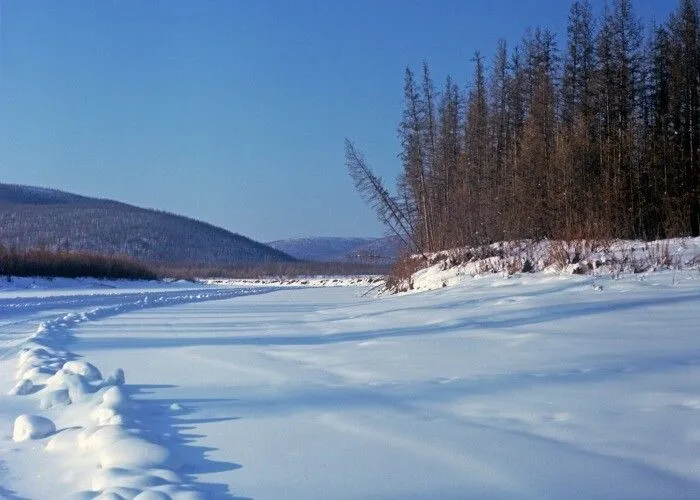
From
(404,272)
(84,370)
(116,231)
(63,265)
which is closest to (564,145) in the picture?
(404,272)

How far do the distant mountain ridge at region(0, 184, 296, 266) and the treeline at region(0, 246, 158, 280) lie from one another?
7600 centimetres

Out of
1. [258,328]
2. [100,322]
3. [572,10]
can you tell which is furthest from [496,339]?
[572,10]

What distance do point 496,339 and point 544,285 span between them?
12.6 ft

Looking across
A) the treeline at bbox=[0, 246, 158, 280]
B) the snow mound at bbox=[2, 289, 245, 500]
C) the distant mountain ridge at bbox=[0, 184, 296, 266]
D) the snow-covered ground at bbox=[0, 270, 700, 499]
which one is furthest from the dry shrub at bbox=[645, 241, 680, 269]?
the distant mountain ridge at bbox=[0, 184, 296, 266]

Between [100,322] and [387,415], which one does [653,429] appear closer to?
[387,415]

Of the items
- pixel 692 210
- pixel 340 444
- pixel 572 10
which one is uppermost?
pixel 572 10

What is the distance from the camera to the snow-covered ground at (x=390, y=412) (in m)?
2.74

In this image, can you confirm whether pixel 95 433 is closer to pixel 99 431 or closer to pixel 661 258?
pixel 99 431

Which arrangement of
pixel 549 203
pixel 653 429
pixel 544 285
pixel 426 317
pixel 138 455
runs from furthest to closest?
pixel 549 203 → pixel 544 285 → pixel 426 317 → pixel 653 429 → pixel 138 455

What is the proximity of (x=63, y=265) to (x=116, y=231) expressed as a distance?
345ft

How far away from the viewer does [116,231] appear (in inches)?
5989

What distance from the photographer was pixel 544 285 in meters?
9.66

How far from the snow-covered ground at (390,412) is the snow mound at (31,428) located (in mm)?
10

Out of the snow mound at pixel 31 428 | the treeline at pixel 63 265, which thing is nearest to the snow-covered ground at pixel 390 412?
the snow mound at pixel 31 428
